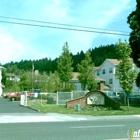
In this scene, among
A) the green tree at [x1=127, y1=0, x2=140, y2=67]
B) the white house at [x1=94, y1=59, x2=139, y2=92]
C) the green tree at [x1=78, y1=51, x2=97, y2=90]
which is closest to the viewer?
the green tree at [x1=127, y1=0, x2=140, y2=67]

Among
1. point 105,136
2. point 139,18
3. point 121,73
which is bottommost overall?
point 105,136

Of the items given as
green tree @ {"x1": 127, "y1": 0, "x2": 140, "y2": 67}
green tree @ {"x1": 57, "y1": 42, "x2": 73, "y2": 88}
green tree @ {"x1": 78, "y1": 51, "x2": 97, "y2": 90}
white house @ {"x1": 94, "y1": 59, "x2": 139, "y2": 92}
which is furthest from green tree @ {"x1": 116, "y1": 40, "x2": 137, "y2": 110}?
white house @ {"x1": 94, "y1": 59, "x2": 139, "y2": 92}

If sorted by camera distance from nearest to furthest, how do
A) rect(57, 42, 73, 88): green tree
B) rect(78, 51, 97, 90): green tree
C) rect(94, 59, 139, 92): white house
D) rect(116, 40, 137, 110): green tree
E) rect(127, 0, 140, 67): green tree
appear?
1. rect(116, 40, 137, 110): green tree
2. rect(127, 0, 140, 67): green tree
3. rect(57, 42, 73, 88): green tree
4. rect(78, 51, 97, 90): green tree
5. rect(94, 59, 139, 92): white house

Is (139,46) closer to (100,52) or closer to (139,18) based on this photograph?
(139,18)

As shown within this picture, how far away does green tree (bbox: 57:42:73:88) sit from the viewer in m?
42.8

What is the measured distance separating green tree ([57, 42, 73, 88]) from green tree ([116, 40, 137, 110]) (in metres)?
18.9

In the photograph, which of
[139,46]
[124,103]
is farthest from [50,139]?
[124,103]

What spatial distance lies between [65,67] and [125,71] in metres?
19.6

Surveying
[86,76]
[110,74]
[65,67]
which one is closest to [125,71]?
[65,67]

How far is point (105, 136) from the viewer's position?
10.7 meters

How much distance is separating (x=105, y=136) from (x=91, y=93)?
56.1 ft

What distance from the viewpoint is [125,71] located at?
2423 cm

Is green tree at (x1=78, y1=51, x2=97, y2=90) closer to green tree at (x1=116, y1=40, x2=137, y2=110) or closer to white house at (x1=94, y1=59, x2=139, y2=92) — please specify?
white house at (x1=94, y1=59, x2=139, y2=92)

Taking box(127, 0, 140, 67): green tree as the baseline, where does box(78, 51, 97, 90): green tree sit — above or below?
below
